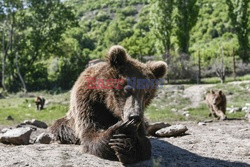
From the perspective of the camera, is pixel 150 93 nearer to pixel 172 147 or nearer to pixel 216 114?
pixel 172 147

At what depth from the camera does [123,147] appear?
10.9ft

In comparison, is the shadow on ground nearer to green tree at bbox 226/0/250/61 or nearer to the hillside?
the hillside

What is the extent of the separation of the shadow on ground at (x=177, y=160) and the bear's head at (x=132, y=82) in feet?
1.84

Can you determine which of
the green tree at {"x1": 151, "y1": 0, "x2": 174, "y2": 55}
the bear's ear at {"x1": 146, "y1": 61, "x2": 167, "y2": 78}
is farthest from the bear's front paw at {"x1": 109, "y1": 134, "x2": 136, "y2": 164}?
the green tree at {"x1": 151, "y1": 0, "x2": 174, "y2": 55}

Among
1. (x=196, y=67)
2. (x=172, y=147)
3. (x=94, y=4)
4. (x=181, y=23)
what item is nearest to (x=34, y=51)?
A: (x=181, y=23)

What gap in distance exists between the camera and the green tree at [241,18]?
32281 mm

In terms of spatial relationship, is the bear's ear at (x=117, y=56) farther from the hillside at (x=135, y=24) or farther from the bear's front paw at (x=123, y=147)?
the hillside at (x=135, y=24)

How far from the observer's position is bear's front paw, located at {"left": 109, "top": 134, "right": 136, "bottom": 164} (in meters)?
3.30

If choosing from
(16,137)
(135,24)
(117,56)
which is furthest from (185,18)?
→ (135,24)

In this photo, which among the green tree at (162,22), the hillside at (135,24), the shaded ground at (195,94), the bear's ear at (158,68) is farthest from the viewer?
the hillside at (135,24)

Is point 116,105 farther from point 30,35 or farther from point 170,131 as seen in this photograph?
point 30,35

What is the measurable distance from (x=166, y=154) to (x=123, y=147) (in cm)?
105

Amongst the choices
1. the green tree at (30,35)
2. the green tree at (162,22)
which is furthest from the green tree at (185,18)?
the green tree at (30,35)

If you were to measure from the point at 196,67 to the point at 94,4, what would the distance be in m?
99.4
